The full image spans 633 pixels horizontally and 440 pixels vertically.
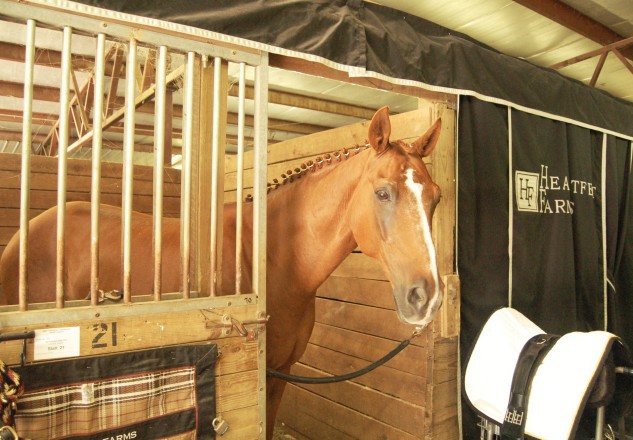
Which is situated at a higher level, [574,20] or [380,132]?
[574,20]

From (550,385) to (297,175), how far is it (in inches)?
57.1

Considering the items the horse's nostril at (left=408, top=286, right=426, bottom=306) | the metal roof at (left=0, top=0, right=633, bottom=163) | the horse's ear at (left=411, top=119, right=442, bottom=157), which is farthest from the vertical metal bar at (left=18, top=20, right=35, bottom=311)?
the metal roof at (left=0, top=0, right=633, bottom=163)

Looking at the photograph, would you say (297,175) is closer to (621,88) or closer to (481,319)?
(481,319)

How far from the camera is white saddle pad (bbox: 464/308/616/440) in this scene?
177 cm

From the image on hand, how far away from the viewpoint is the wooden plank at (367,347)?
7.75 feet

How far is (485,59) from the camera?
2467 millimetres

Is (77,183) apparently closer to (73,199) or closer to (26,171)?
(73,199)

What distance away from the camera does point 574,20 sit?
2910 millimetres

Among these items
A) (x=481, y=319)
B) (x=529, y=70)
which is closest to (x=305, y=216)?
(x=481, y=319)

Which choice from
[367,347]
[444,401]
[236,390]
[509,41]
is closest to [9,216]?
[236,390]

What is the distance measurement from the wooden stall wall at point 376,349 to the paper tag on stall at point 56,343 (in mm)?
1648

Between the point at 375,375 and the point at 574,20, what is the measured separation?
2627 mm

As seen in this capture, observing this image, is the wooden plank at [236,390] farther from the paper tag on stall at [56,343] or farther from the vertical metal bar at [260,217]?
the paper tag on stall at [56,343]

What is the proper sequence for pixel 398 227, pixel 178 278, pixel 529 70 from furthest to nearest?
pixel 529 70 < pixel 178 278 < pixel 398 227
